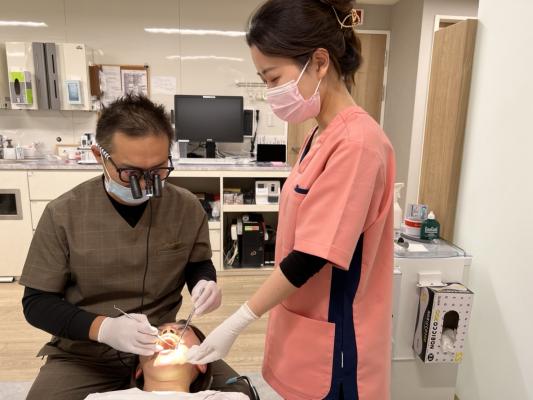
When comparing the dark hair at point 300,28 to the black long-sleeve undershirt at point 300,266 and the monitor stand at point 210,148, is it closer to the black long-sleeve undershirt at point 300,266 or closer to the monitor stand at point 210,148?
the black long-sleeve undershirt at point 300,266

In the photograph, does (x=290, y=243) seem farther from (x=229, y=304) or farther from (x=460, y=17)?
(x=460, y=17)

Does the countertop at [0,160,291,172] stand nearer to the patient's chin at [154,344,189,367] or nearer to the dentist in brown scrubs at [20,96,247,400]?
the dentist in brown scrubs at [20,96,247,400]

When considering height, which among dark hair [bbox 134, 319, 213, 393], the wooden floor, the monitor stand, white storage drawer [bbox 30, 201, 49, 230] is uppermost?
the monitor stand

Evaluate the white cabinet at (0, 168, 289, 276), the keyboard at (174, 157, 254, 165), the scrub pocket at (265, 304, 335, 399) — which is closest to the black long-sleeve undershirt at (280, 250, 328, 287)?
the scrub pocket at (265, 304, 335, 399)

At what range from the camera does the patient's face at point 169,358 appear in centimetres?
112

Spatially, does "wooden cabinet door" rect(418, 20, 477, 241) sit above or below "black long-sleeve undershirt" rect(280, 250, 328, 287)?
above

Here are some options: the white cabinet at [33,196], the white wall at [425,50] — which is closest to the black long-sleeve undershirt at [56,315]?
the white cabinet at [33,196]

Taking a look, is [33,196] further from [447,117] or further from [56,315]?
[447,117]

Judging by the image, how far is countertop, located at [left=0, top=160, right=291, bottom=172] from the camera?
3.10m

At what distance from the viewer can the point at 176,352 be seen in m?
1.15

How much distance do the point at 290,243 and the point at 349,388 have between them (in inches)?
15.5

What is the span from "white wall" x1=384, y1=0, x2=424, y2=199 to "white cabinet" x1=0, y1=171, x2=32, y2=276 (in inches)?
133

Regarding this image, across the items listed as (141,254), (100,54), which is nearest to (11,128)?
(100,54)

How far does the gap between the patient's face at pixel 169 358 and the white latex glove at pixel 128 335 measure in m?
0.03
